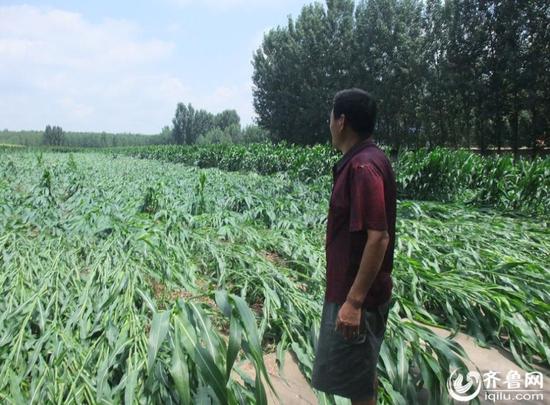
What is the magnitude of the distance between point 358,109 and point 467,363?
1803 mm

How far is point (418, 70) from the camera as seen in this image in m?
26.9

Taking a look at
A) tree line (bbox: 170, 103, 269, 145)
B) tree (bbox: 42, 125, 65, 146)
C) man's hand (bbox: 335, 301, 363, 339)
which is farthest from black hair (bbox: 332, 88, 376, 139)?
tree (bbox: 42, 125, 65, 146)

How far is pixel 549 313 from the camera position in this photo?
2.86 metres

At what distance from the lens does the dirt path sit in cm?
214

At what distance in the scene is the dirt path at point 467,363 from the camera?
2.14m

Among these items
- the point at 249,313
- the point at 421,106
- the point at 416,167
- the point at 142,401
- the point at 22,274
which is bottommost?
the point at 142,401

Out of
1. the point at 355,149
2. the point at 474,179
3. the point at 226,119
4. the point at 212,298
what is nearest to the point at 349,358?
the point at 355,149

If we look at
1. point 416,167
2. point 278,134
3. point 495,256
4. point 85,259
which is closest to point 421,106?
point 278,134

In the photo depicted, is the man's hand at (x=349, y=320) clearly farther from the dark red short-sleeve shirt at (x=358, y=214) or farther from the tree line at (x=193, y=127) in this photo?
the tree line at (x=193, y=127)

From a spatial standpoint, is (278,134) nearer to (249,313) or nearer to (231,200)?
(231,200)

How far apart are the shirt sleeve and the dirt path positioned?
1.06 meters

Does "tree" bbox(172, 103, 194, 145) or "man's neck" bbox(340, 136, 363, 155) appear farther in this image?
"tree" bbox(172, 103, 194, 145)

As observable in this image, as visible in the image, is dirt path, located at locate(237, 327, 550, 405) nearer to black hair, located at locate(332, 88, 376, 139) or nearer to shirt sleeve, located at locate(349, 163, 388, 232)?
shirt sleeve, located at locate(349, 163, 388, 232)

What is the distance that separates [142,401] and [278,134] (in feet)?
111
